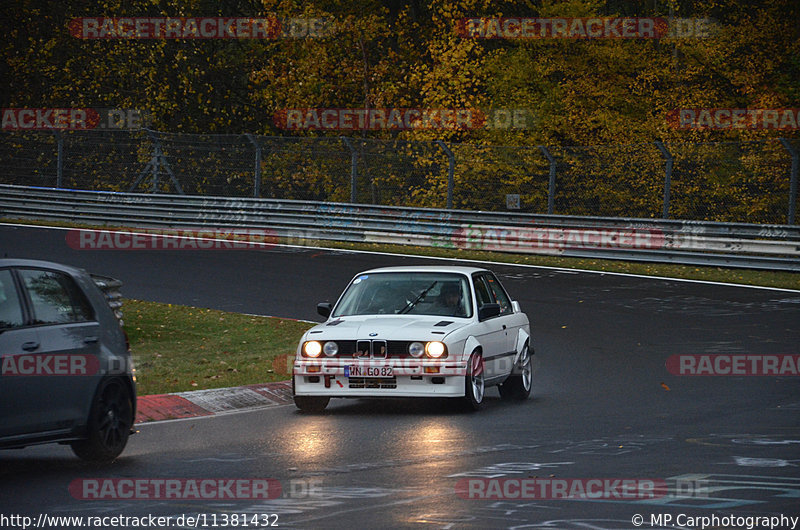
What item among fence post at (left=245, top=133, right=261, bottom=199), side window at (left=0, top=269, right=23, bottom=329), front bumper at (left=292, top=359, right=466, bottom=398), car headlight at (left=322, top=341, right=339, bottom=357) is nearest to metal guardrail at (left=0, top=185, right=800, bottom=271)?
fence post at (left=245, top=133, right=261, bottom=199)

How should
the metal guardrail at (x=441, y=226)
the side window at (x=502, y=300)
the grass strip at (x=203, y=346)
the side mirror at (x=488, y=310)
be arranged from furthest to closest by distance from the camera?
the metal guardrail at (x=441, y=226) → the side window at (x=502, y=300) → the grass strip at (x=203, y=346) → the side mirror at (x=488, y=310)

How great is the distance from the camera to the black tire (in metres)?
12.8

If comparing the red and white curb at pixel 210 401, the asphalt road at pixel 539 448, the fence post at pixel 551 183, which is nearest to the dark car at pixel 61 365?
the asphalt road at pixel 539 448

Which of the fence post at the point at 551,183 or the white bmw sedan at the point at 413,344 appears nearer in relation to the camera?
the white bmw sedan at the point at 413,344

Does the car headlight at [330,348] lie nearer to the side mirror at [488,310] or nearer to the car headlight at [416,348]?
the car headlight at [416,348]

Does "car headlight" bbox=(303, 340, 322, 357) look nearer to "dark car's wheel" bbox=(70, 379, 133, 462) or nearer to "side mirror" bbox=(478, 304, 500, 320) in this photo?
"side mirror" bbox=(478, 304, 500, 320)

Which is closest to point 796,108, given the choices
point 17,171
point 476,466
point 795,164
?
point 795,164

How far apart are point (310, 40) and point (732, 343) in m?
26.4

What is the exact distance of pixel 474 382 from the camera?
12664mm

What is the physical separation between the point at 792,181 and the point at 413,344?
16551mm

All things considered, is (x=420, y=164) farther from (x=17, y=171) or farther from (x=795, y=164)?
(x=17, y=171)

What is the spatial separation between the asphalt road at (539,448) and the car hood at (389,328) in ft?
2.55

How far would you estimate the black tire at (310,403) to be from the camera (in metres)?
12.8

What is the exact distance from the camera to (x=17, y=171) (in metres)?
36.7
